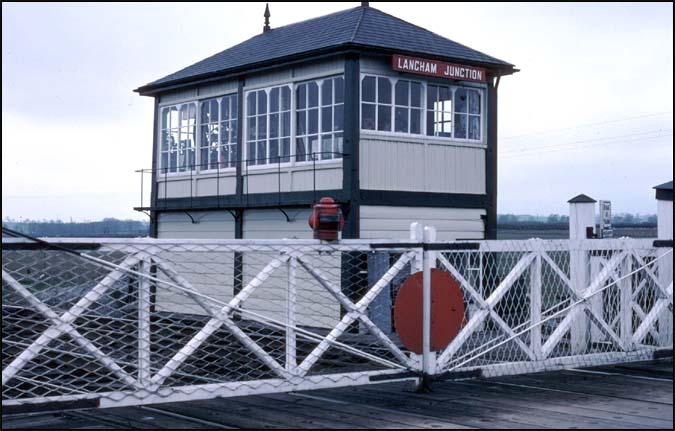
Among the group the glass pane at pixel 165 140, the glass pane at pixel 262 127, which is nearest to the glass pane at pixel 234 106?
the glass pane at pixel 262 127

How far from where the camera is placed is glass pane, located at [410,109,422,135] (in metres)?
18.0

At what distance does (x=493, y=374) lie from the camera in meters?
9.16

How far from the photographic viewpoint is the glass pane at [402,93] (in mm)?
17812

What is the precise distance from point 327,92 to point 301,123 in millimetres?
1066

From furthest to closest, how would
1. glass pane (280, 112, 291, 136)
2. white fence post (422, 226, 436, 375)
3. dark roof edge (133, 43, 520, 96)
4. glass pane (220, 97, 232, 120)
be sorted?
glass pane (220, 97, 232, 120)
glass pane (280, 112, 291, 136)
dark roof edge (133, 43, 520, 96)
white fence post (422, 226, 436, 375)

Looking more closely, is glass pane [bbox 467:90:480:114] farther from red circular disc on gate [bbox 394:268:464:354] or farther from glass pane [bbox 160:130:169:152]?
red circular disc on gate [bbox 394:268:464:354]

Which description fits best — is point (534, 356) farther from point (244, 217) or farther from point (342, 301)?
point (244, 217)

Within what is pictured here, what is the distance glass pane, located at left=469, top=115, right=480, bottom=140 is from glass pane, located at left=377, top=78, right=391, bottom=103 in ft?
6.91

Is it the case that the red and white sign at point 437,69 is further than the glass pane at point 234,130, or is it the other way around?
the glass pane at point 234,130

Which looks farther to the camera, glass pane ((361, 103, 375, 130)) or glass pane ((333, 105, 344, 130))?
glass pane ((333, 105, 344, 130))

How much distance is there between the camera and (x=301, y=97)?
60.7 ft

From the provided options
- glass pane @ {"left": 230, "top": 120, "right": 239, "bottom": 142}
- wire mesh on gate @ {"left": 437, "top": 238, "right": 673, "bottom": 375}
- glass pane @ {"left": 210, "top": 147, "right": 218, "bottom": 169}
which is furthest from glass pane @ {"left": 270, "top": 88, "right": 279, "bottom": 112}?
wire mesh on gate @ {"left": 437, "top": 238, "right": 673, "bottom": 375}

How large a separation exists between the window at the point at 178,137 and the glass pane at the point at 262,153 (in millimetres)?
2664

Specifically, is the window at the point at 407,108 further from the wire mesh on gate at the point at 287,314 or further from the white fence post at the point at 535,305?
the white fence post at the point at 535,305
